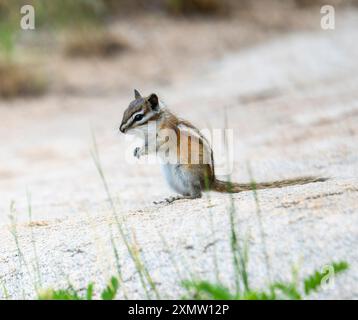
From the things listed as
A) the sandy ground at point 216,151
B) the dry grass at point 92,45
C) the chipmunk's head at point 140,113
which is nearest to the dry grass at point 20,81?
the sandy ground at point 216,151

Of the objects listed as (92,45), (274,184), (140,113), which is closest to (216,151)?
(274,184)

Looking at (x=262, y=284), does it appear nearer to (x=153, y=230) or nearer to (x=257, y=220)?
(x=257, y=220)

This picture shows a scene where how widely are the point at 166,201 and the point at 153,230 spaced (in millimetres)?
886

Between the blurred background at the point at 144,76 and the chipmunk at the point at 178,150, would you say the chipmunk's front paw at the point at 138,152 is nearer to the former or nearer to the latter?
the chipmunk at the point at 178,150

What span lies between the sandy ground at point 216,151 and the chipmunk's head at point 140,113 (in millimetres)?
515

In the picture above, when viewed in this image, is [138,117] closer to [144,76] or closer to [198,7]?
[144,76]

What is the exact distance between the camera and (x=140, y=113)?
4.97 m

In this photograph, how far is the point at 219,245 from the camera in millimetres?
3807

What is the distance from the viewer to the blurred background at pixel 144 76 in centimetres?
854

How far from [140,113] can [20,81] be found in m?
8.94

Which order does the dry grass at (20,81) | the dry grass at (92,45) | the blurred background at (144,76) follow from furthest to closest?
the dry grass at (92,45) < the dry grass at (20,81) < the blurred background at (144,76)

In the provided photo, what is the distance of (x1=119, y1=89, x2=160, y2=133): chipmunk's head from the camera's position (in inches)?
193

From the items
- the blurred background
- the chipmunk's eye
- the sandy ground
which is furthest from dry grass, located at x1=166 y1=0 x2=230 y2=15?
the chipmunk's eye

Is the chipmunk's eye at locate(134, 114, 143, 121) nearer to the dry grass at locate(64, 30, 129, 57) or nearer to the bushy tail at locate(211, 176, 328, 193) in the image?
the bushy tail at locate(211, 176, 328, 193)
